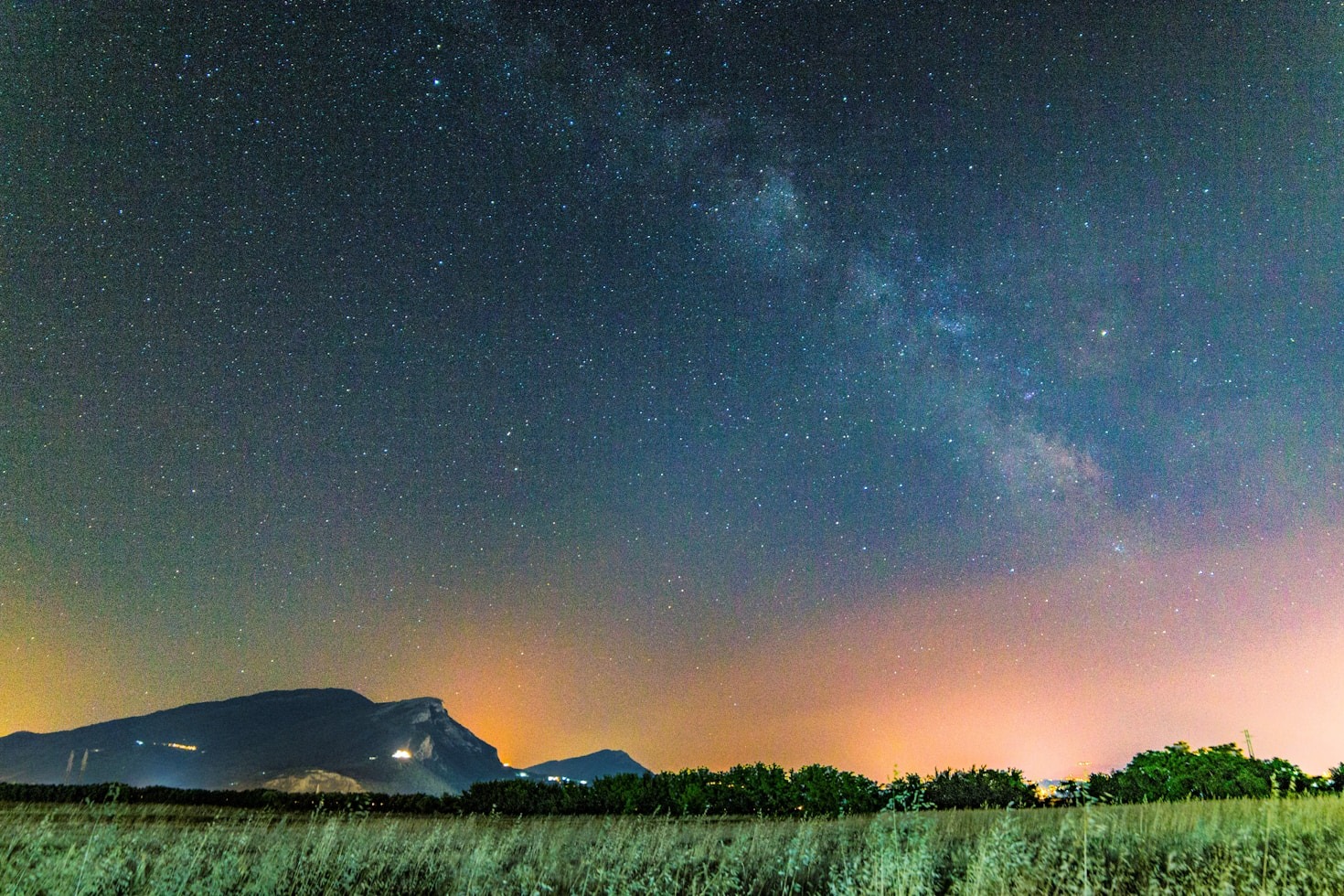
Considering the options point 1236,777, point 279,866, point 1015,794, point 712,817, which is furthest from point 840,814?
point 279,866

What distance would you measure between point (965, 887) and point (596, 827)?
11.2 meters

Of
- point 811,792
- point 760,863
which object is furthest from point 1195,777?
point 760,863

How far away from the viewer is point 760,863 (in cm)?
968

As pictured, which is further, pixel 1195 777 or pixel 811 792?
pixel 1195 777

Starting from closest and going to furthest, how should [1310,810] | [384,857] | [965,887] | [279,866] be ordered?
[965,887] < [279,866] < [384,857] < [1310,810]

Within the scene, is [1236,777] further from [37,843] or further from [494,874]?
[37,843]

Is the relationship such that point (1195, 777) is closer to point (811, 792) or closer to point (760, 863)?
point (811, 792)

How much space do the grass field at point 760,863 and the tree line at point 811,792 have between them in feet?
25.9

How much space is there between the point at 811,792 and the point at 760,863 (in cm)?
1111

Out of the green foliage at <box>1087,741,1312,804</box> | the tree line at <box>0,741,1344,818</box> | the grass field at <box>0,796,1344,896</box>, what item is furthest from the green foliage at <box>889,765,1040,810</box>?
the grass field at <box>0,796,1344,896</box>

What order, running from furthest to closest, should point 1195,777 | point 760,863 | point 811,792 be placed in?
point 1195,777, point 811,792, point 760,863

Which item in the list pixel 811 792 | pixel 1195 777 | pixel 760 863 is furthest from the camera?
pixel 1195 777

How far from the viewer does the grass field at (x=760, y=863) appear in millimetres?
7117

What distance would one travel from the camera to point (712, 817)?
18562 millimetres
